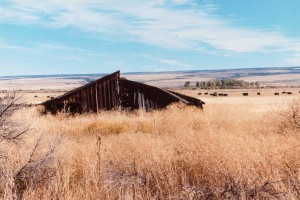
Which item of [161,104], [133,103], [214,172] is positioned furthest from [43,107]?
[214,172]

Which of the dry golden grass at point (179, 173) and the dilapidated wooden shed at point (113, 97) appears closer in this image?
the dry golden grass at point (179, 173)

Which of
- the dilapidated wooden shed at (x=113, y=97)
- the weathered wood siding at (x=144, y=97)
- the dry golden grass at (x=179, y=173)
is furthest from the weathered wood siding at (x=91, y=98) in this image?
the dry golden grass at (x=179, y=173)

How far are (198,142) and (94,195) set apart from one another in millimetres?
3808

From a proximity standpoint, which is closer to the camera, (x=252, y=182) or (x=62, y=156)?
(x=252, y=182)

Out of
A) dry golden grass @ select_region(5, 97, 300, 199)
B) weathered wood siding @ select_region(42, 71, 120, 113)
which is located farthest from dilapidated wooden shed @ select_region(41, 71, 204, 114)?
dry golden grass @ select_region(5, 97, 300, 199)

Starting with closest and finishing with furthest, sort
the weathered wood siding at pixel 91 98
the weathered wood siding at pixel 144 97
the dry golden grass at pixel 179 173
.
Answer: the dry golden grass at pixel 179 173
the weathered wood siding at pixel 91 98
the weathered wood siding at pixel 144 97

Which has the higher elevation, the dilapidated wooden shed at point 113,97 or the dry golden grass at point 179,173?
the dilapidated wooden shed at point 113,97

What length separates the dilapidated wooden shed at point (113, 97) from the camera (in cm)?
2588

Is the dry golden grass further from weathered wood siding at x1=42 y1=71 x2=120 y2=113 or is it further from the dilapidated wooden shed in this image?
weathered wood siding at x1=42 y1=71 x2=120 y2=113

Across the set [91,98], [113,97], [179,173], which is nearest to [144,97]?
[113,97]

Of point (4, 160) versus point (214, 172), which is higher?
point (4, 160)

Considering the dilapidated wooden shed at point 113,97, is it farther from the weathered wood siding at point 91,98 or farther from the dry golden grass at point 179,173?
the dry golden grass at point 179,173

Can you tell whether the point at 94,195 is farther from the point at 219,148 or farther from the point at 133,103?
the point at 133,103

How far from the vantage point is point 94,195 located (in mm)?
5242
